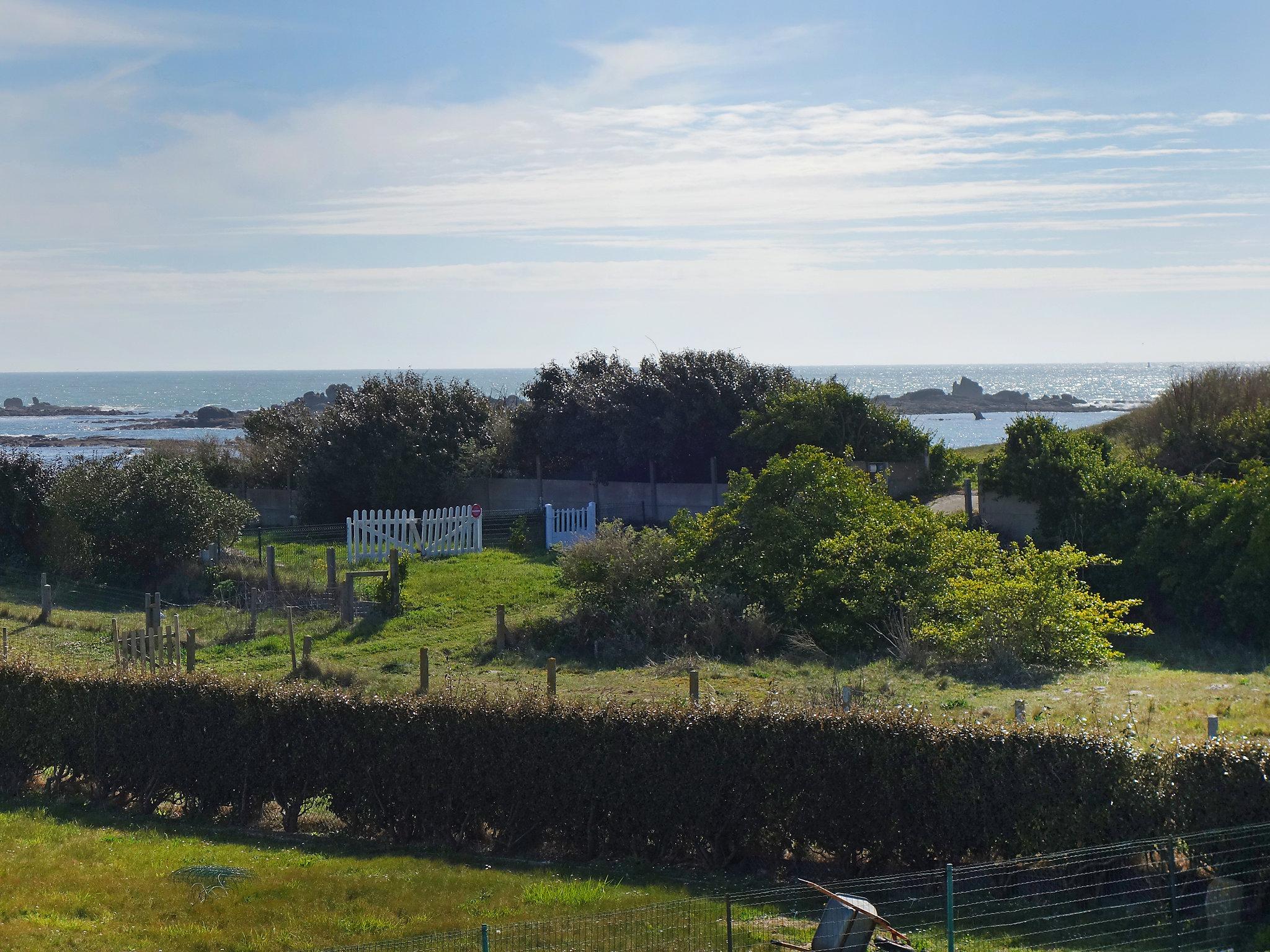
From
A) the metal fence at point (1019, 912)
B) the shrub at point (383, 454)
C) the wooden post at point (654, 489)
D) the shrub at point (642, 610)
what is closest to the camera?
the metal fence at point (1019, 912)

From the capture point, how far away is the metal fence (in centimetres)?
792

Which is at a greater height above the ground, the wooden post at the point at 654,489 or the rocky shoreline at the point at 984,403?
the rocky shoreline at the point at 984,403

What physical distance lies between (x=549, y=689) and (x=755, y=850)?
124 inches

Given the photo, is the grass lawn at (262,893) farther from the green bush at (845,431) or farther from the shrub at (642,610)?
the green bush at (845,431)

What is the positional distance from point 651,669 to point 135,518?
1404 centimetres

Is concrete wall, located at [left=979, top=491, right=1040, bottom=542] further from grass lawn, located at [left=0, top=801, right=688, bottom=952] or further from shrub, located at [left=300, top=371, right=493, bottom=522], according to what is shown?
grass lawn, located at [left=0, top=801, right=688, bottom=952]

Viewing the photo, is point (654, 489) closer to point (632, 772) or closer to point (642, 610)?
point (642, 610)

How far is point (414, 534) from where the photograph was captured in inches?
1074

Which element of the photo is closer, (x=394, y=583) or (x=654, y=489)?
(x=394, y=583)

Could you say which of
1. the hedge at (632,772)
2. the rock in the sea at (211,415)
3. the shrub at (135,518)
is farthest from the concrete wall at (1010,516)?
the rock in the sea at (211,415)

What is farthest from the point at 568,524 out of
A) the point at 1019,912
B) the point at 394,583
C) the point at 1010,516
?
the point at 1019,912

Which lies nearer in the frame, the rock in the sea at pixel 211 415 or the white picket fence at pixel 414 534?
the white picket fence at pixel 414 534

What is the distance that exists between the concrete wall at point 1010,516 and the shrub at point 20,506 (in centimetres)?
2274

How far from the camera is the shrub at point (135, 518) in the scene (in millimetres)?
25359
